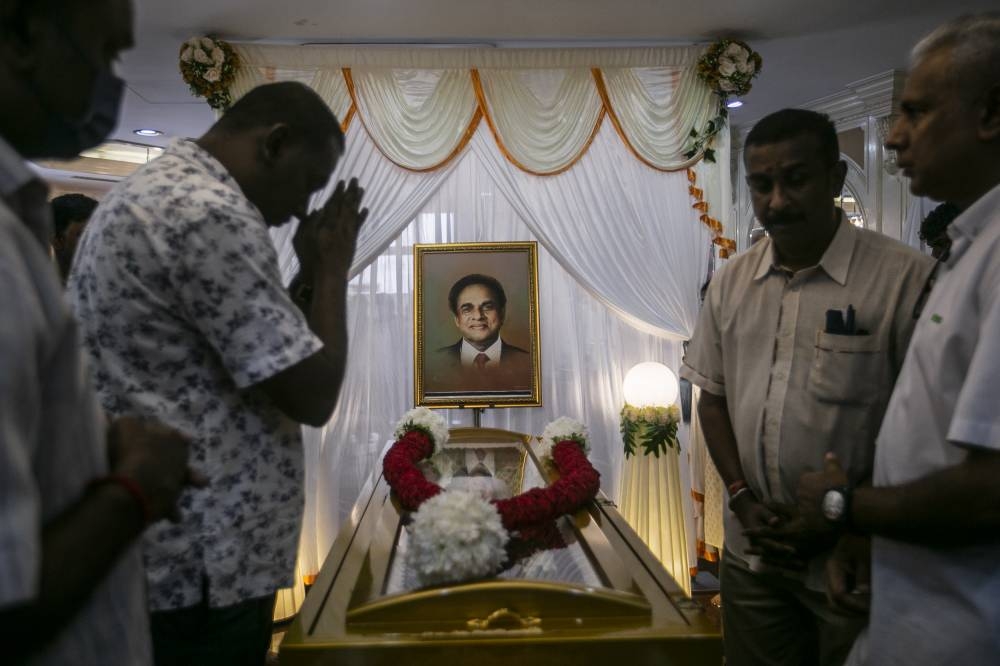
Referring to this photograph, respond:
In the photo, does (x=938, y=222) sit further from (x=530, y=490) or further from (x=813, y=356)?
(x=530, y=490)

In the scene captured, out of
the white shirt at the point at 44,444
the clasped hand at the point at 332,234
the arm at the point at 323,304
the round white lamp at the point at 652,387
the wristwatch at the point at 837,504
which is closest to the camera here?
the white shirt at the point at 44,444

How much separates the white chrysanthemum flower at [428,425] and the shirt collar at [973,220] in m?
2.30

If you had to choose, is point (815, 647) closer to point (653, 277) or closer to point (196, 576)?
point (196, 576)

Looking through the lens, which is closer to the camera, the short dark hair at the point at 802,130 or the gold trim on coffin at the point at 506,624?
the gold trim on coffin at the point at 506,624

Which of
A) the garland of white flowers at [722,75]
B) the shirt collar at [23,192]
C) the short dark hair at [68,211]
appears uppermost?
the garland of white flowers at [722,75]

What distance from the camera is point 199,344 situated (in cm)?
146

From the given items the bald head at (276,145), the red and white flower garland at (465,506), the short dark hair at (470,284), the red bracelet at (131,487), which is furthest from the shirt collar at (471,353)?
the red bracelet at (131,487)

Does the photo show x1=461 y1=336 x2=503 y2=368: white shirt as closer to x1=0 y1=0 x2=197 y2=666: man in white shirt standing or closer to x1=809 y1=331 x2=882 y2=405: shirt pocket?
x1=809 y1=331 x2=882 y2=405: shirt pocket

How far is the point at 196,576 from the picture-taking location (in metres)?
1.46

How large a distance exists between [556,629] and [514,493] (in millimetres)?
1066

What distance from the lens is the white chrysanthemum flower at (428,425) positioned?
11.1 feet

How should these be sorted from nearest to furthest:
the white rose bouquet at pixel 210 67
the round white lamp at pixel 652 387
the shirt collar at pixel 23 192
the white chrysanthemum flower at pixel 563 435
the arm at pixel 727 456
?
the shirt collar at pixel 23 192 → the arm at pixel 727 456 → the white chrysanthemum flower at pixel 563 435 → the round white lamp at pixel 652 387 → the white rose bouquet at pixel 210 67

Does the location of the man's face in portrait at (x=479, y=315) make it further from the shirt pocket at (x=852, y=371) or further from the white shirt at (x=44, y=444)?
the white shirt at (x=44, y=444)

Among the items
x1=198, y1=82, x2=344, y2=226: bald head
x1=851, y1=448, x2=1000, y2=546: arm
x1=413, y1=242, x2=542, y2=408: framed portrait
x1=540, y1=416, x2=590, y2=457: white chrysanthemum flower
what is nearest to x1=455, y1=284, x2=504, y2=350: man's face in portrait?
x1=413, y1=242, x2=542, y2=408: framed portrait
